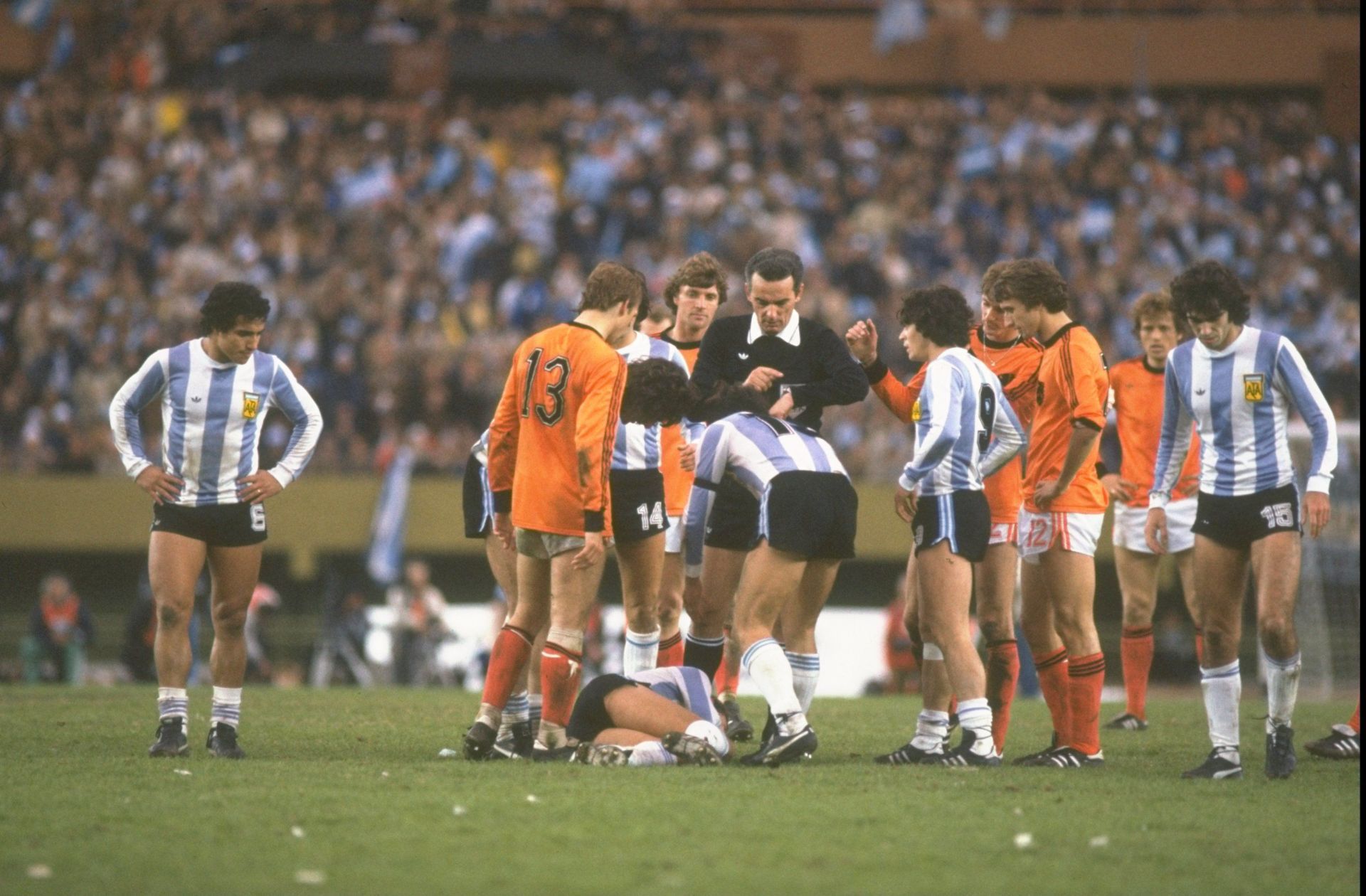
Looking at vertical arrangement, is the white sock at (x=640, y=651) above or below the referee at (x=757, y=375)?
below

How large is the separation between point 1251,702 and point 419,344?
1075 centimetres

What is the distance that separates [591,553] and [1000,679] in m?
2.17

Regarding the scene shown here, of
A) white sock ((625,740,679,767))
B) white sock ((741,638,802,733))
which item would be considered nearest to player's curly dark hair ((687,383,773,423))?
white sock ((741,638,802,733))

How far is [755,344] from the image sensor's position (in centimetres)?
862

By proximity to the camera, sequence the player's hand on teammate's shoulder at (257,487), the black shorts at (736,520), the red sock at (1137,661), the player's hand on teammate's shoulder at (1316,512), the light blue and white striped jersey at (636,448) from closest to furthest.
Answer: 1. the player's hand on teammate's shoulder at (1316,512)
2. the player's hand on teammate's shoulder at (257,487)
3. the black shorts at (736,520)
4. the light blue and white striped jersey at (636,448)
5. the red sock at (1137,661)

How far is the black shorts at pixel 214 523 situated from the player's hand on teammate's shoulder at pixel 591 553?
1566 millimetres

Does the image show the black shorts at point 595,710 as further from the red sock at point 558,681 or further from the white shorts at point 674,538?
the white shorts at point 674,538

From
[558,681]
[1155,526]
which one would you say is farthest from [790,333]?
[558,681]

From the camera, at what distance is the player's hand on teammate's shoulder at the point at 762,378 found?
26.5ft

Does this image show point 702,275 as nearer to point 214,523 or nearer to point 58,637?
point 214,523

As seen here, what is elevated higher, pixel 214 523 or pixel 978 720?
pixel 214 523

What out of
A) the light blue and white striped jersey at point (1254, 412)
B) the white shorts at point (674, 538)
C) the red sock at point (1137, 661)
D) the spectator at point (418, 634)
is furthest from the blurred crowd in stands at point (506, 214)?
the light blue and white striped jersey at point (1254, 412)

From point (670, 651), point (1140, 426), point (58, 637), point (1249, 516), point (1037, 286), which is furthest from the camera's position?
point (58, 637)

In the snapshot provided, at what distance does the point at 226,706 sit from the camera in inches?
312
